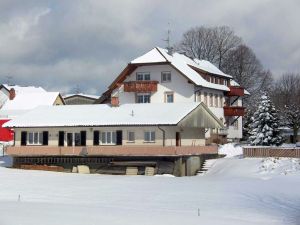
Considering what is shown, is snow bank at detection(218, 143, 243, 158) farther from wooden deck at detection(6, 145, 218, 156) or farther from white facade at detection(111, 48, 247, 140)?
wooden deck at detection(6, 145, 218, 156)

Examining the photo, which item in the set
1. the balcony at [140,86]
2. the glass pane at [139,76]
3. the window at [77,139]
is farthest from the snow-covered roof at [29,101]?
the window at [77,139]

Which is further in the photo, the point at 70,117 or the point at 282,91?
the point at 282,91

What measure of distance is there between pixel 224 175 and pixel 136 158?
7611 mm

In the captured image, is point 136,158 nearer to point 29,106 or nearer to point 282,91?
point 29,106

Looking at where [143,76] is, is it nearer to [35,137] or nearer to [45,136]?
[45,136]

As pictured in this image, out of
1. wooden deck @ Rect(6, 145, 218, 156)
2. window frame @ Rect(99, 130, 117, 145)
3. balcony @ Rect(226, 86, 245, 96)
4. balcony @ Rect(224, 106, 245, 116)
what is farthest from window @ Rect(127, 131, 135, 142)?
balcony @ Rect(226, 86, 245, 96)

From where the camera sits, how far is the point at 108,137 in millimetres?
49594

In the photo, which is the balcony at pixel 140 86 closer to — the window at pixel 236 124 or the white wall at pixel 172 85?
the white wall at pixel 172 85

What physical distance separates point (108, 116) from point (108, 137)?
2669 millimetres

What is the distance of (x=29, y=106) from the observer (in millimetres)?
86125

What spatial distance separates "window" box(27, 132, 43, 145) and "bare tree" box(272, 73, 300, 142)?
1524 inches

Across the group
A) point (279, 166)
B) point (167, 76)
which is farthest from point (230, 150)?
point (279, 166)

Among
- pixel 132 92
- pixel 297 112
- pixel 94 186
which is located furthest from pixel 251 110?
pixel 94 186

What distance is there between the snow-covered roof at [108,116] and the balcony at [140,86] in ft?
25.1
